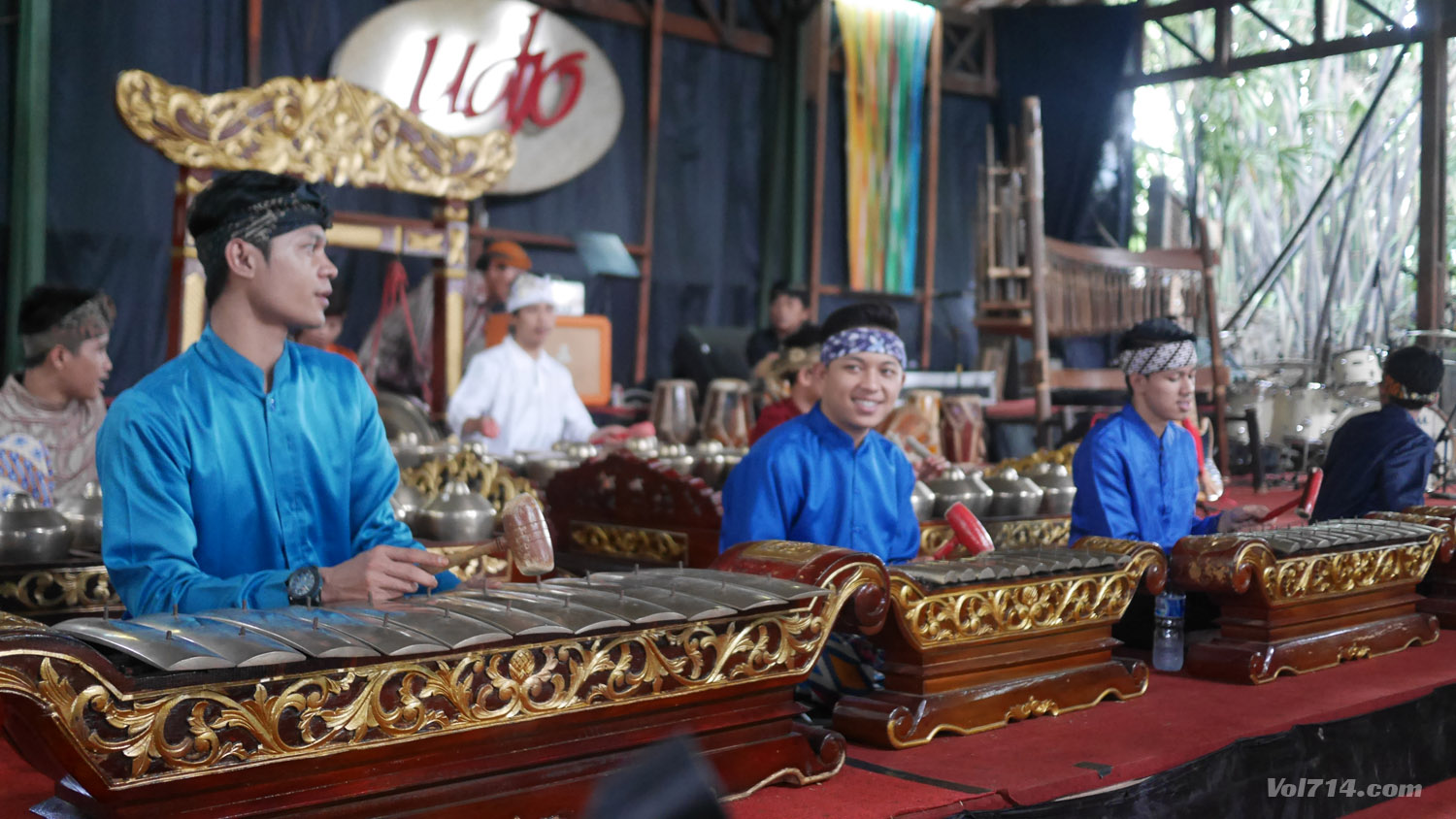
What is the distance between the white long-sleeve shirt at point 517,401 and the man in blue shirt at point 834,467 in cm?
229

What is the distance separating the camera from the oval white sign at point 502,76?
6941 mm

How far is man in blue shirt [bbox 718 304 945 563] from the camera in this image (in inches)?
97.2

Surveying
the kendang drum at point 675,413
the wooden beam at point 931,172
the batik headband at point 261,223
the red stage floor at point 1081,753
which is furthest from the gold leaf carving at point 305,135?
the wooden beam at point 931,172

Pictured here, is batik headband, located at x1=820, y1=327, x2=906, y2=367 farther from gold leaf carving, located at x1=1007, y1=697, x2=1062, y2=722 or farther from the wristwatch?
the wristwatch

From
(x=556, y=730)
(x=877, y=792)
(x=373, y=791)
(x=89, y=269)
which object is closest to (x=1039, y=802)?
(x=877, y=792)

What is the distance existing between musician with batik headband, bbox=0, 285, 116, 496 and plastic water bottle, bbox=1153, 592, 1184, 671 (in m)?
2.53

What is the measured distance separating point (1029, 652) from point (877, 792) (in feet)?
1.85

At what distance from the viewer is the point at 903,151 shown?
30.2 feet

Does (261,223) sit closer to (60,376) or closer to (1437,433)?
(60,376)

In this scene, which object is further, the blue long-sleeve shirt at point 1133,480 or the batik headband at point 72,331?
the batik headband at point 72,331

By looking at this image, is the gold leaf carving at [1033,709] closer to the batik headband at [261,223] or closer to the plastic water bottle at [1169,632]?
the plastic water bottle at [1169,632]

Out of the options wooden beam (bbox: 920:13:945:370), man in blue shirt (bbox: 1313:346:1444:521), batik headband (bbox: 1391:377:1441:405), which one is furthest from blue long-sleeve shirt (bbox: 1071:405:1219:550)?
wooden beam (bbox: 920:13:945:370)

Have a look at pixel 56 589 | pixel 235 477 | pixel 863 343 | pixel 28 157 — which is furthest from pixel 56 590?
pixel 28 157

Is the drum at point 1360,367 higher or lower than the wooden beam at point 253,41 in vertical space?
lower
